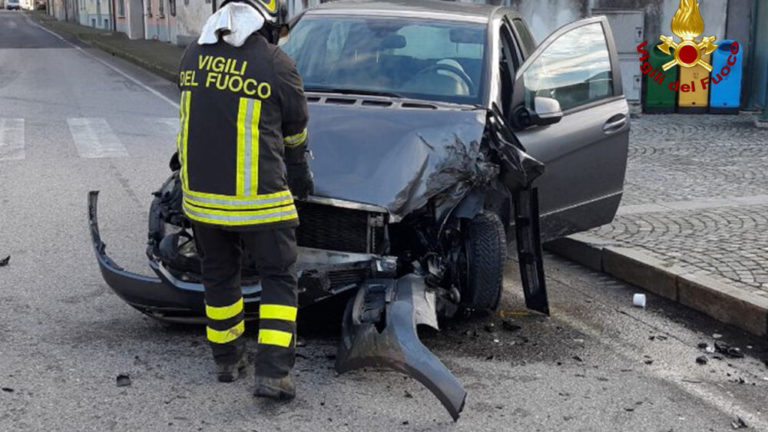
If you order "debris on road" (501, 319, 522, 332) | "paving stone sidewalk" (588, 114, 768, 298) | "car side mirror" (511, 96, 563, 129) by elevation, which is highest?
"car side mirror" (511, 96, 563, 129)

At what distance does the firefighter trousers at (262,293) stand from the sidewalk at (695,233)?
2.59 meters

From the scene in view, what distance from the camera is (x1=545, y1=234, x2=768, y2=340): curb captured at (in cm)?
516

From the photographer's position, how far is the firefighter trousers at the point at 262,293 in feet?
13.2

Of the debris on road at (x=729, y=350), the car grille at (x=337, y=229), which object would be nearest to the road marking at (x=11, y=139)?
the car grille at (x=337, y=229)

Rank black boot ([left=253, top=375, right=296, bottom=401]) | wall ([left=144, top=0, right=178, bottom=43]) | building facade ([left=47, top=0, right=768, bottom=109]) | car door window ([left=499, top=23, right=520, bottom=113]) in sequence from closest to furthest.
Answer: black boot ([left=253, top=375, right=296, bottom=401]) → car door window ([left=499, top=23, right=520, bottom=113]) → building facade ([left=47, top=0, right=768, bottom=109]) → wall ([left=144, top=0, right=178, bottom=43])

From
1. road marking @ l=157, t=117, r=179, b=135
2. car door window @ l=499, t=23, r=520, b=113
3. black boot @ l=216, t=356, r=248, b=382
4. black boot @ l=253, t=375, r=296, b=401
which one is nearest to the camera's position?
black boot @ l=253, t=375, r=296, b=401

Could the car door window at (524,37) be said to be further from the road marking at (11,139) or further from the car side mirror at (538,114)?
the road marking at (11,139)

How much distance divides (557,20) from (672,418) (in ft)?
41.4

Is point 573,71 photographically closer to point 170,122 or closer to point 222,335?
point 222,335

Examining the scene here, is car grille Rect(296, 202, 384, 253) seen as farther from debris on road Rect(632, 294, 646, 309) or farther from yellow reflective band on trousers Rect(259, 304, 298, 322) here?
debris on road Rect(632, 294, 646, 309)

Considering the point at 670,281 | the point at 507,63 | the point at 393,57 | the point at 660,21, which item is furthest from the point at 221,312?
the point at 660,21

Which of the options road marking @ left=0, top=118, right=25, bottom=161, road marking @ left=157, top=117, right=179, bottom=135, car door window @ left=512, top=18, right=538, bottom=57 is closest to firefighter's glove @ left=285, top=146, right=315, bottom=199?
car door window @ left=512, top=18, right=538, bottom=57

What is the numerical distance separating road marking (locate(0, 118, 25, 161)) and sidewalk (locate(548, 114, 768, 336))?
20.2ft

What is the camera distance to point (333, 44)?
19.5ft
